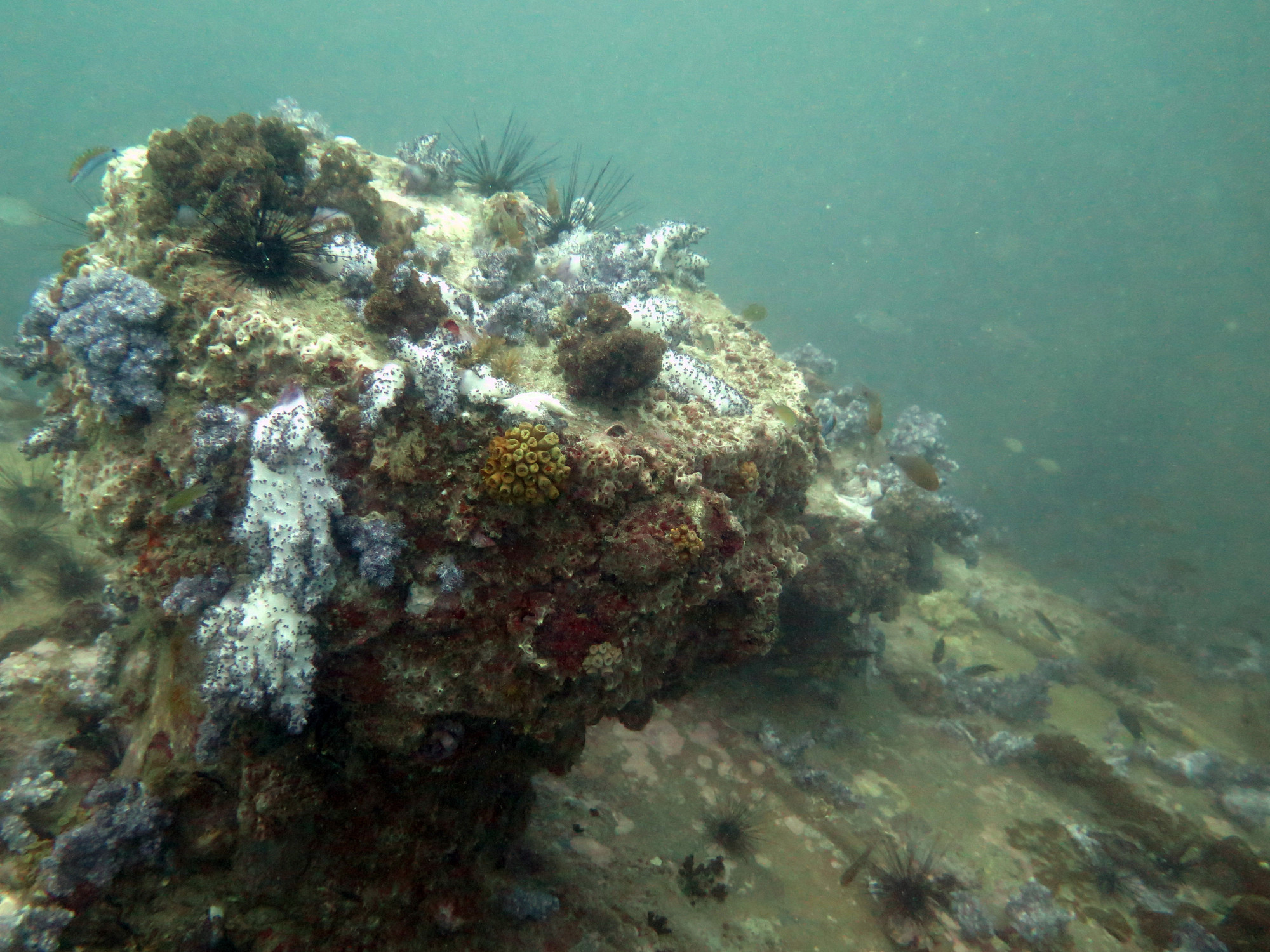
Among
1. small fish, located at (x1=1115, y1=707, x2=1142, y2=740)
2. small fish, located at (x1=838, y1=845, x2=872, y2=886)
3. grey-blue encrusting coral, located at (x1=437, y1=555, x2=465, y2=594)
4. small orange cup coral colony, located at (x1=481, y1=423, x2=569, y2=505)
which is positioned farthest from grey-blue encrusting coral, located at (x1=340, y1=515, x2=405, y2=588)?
small fish, located at (x1=1115, y1=707, x2=1142, y2=740)

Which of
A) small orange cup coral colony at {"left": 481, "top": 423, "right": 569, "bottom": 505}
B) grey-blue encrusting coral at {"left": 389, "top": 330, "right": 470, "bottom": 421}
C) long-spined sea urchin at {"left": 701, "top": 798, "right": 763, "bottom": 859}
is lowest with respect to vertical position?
long-spined sea urchin at {"left": 701, "top": 798, "right": 763, "bottom": 859}

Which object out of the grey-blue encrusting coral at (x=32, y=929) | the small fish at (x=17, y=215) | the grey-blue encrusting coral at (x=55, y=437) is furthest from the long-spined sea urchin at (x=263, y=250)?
the small fish at (x=17, y=215)

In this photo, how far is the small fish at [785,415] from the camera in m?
5.13

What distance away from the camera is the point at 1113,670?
1366cm

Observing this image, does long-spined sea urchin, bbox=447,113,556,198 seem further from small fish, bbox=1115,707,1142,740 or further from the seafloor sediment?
small fish, bbox=1115,707,1142,740

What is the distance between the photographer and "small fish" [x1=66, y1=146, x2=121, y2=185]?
5.47 metres

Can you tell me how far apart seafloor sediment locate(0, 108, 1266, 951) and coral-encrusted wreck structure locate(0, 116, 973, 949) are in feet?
0.08

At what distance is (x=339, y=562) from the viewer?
3389 millimetres

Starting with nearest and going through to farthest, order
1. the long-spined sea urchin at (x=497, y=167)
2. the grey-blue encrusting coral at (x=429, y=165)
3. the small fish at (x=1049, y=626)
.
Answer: the grey-blue encrusting coral at (x=429, y=165), the long-spined sea urchin at (x=497, y=167), the small fish at (x=1049, y=626)

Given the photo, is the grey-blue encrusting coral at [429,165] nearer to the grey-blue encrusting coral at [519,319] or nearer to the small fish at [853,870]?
the grey-blue encrusting coral at [519,319]

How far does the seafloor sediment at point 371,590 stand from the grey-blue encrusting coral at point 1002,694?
435cm

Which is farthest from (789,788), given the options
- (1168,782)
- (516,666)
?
(1168,782)

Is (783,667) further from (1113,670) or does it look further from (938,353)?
(938,353)

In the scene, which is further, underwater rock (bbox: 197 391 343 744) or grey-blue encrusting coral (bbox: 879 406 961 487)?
grey-blue encrusting coral (bbox: 879 406 961 487)
